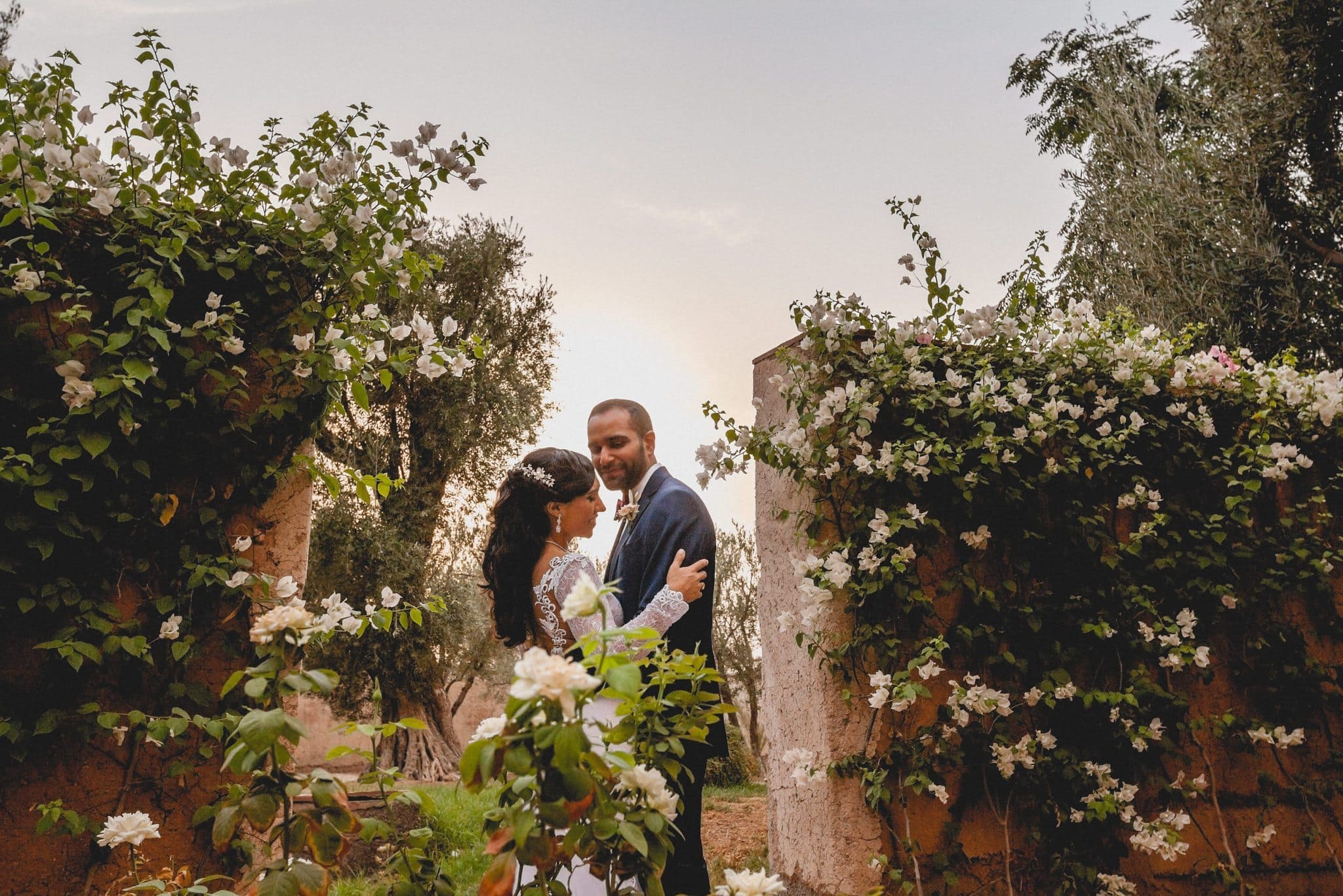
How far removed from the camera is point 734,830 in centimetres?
616

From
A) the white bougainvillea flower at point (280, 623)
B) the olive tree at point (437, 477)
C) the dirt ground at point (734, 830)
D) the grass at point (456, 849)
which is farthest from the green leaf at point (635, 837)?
the olive tree at point (437, 477)

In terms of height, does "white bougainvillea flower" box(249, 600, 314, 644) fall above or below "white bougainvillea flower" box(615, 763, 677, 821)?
above

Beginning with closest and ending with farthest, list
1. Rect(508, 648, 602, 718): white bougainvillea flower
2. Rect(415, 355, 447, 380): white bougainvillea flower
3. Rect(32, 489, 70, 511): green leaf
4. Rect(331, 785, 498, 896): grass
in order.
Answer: Rect(508, 648, 602, 718): white bougainvillea flower
Rect(32, 489, 70, 511): green leaf
Rect(415, 355, 447, 380): white bougainvillea flower
Rect(331, 785, 498, 896): grass

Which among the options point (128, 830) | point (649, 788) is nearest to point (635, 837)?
point (649, 788)

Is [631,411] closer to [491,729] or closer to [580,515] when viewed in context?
[580,515]

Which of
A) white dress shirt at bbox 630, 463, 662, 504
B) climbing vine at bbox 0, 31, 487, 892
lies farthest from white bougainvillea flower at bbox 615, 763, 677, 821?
white dress shirt at bbox 630, 463, 662, 504

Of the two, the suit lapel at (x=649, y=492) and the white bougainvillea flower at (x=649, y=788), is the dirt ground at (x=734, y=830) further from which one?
the white bougainvillea flower at (x=649, y=788)

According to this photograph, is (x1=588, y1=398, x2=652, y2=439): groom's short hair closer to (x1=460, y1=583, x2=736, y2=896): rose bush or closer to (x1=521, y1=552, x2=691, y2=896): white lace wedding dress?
(x1=521, y1=552, x2=691, y2=896): white lace wedding dress

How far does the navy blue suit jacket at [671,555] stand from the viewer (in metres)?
3.11

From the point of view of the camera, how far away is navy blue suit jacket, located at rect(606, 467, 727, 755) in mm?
3113

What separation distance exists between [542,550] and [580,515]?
0.70 ft

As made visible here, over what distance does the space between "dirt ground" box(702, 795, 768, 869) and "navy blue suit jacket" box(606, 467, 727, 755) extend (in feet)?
6.31

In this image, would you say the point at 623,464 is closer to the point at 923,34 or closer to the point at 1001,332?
the point at 1001,332

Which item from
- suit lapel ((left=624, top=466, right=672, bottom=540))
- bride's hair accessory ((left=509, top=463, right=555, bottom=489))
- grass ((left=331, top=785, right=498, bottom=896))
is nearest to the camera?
bride's hair accessory ((left=509, top=463, right=555, bottom=489))
